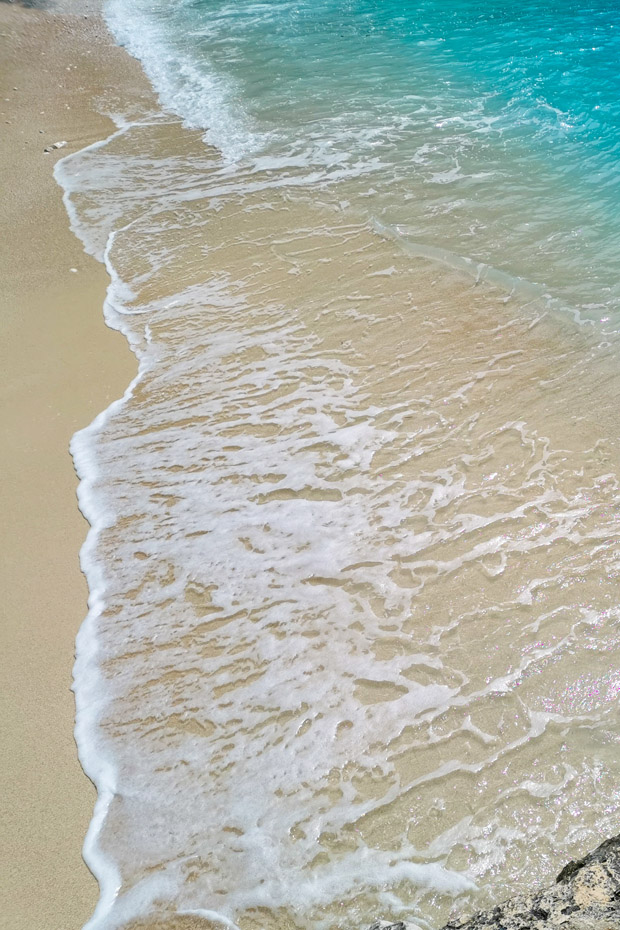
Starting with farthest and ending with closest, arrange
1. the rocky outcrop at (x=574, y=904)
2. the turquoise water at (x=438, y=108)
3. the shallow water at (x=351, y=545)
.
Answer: the turquoise water at (x=438, y=108) < the shallow water at (x=351, y=545) < the rocky outcrop at (x=574, y=904)

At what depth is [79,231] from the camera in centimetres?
768

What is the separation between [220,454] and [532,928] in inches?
144

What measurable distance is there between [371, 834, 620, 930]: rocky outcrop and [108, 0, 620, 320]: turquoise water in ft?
17.1

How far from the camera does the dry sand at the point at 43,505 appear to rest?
2975 mm

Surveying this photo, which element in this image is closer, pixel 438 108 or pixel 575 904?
pixel 575 904

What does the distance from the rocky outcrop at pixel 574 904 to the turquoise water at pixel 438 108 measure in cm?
520

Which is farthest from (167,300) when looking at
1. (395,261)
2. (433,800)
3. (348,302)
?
(433,800)

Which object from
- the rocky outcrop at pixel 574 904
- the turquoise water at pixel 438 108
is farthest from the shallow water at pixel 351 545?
the rocky outcrop at pixel 574 904

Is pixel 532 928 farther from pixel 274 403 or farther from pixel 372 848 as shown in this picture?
pixel 274 403

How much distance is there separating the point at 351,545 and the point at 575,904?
8.66 feet

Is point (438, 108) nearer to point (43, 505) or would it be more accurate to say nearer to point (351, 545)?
point (351, 545)

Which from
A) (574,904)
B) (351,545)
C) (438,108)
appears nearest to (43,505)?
(351,545)

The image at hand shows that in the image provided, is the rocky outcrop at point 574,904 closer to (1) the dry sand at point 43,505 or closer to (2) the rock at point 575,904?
(2) the rock at point 575,904

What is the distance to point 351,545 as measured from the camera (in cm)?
410
